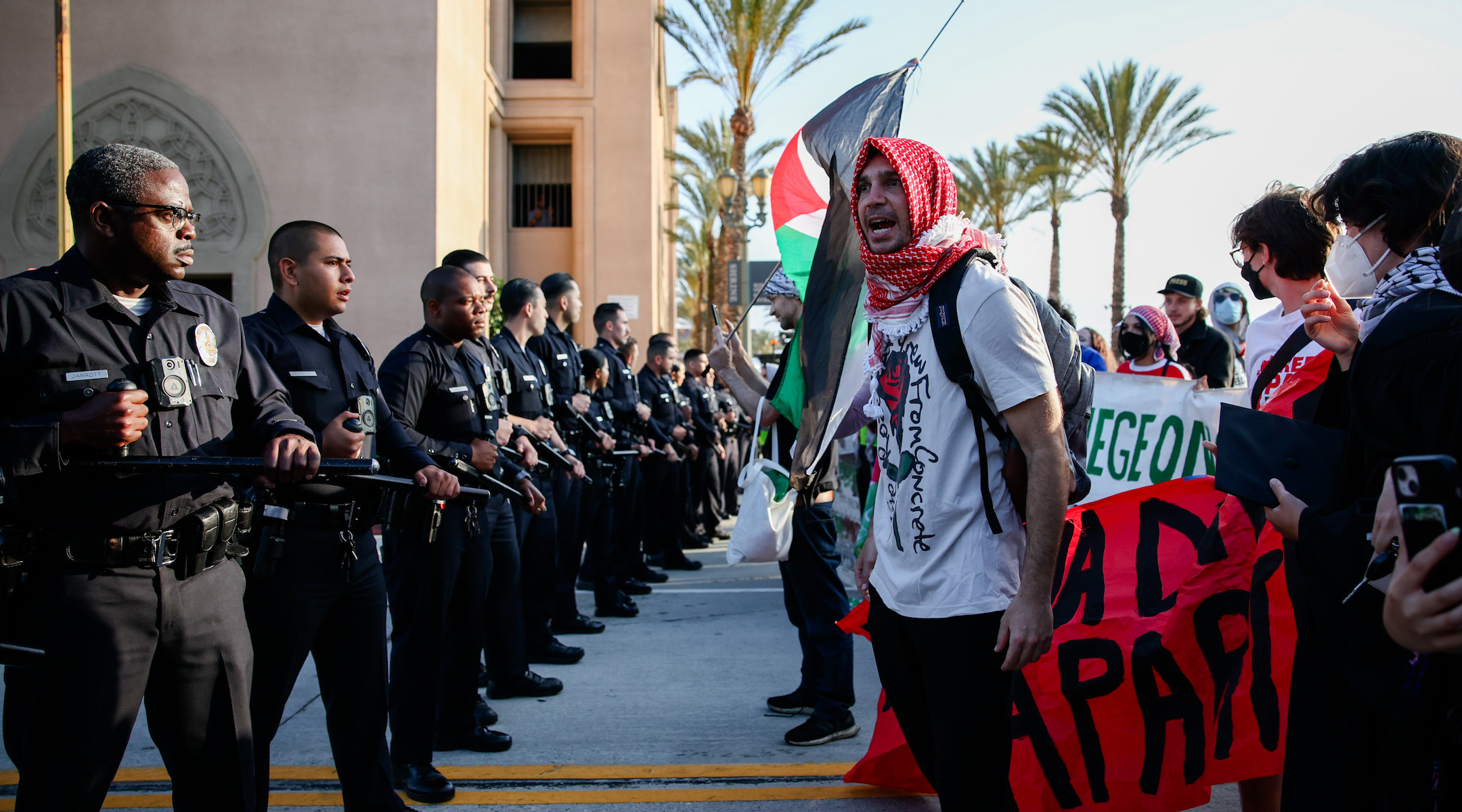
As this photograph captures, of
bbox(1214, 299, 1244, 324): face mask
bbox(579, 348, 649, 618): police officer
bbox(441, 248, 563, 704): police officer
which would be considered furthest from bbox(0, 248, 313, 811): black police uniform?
bbox(1214, 299, 1244, 324): face mask

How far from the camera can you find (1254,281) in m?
3.16

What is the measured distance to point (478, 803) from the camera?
147 inches

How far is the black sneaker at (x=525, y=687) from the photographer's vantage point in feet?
16.5

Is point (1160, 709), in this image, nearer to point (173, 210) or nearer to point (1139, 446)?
point (1139, 446)

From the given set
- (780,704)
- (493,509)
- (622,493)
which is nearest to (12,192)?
(622,493)

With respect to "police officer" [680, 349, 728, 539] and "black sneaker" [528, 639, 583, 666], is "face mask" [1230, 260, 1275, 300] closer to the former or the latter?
"black sneaker" [528, 639, 583, 666]

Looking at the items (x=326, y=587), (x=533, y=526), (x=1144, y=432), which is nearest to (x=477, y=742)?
(x=326, y=587)

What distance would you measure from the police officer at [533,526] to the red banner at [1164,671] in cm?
316

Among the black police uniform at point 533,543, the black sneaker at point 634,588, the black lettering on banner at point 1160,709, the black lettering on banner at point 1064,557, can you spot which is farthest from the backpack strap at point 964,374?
the black sneaker at point 634,588

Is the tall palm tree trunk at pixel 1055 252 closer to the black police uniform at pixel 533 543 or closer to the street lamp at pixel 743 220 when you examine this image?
the street lamp at pixel 743 220

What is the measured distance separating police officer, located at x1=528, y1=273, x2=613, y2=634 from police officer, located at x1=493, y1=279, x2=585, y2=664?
494 millimetres

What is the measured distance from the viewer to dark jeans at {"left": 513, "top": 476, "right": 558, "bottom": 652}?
5.78 metres

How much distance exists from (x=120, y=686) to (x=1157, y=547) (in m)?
3.24

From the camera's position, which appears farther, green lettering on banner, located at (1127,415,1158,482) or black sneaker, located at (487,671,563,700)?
green lettering on banner, located at (1127,415,1158,482)
